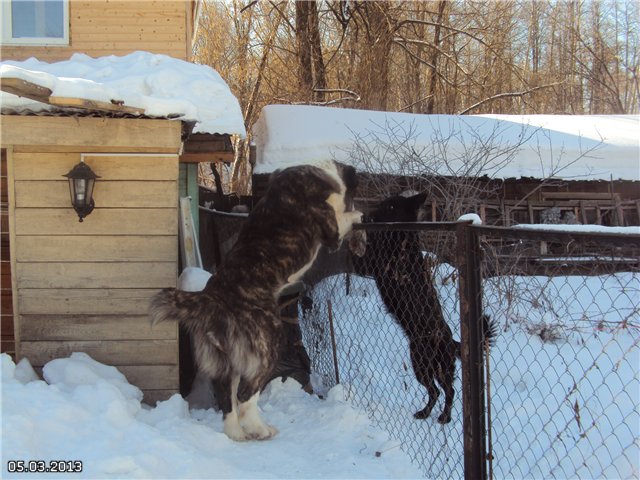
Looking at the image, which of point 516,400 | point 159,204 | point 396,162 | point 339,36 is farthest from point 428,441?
point 339,36

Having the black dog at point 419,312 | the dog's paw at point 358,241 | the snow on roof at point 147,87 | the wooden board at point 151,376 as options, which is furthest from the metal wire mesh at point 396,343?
the snow on roof at point 147,87

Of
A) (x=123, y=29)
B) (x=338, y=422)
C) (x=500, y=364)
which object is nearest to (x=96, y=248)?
(x=338, y=422)

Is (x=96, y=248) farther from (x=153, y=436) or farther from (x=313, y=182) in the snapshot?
(x=313, y=182)

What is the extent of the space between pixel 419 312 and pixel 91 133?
9.77 ft

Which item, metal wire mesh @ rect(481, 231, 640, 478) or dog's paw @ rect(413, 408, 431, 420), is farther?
dog's paw @ rect(413, 408, 431, 420)

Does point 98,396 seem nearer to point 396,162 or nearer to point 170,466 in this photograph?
point 170,466

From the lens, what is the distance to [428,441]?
4.39 meters

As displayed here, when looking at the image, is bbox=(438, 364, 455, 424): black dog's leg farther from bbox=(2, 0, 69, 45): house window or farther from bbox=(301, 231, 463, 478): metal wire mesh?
bbox=(2, 0, 69, 45): house window

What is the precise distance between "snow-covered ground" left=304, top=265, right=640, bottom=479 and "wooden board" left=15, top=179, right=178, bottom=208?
222cm

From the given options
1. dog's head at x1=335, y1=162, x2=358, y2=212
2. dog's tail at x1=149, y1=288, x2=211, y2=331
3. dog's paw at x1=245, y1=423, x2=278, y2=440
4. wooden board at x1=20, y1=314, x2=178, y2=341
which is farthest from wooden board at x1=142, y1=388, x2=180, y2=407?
dog's head at x1=335, y1=162, x2=358, y2=212

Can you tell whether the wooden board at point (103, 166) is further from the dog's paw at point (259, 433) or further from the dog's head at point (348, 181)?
the dog's paw at point (259, 433)

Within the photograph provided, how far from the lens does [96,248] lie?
14.6ft

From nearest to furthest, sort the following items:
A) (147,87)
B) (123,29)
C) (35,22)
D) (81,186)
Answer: (81,186)
(147,87)
(35,22)
(123,29)

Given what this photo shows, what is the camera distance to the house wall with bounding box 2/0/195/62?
6.93m
